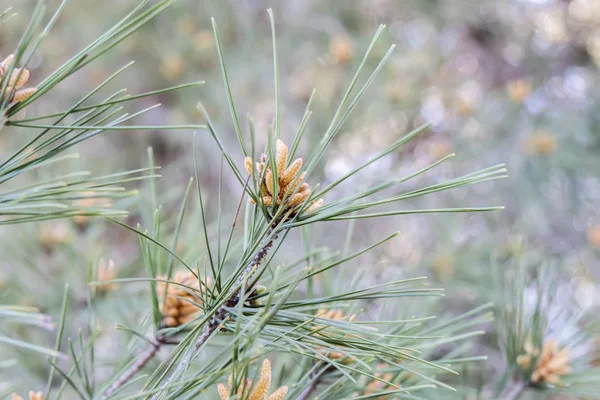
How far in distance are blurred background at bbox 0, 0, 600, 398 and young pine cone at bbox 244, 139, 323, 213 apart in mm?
502

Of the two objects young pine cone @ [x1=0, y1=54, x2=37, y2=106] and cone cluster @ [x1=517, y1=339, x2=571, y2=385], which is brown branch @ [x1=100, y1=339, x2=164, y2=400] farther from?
cone cluster @ [x1=517, y1=339, x2=571, y2=385]

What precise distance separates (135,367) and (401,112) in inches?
40.6

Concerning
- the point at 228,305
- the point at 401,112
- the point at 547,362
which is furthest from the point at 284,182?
the point at 401,112

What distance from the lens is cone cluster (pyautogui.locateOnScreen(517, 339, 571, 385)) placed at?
46 centimetres

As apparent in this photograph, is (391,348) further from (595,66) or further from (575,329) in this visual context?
(595,66)

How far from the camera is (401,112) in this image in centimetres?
126

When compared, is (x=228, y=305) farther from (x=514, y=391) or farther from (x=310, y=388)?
(x=514, y=391)

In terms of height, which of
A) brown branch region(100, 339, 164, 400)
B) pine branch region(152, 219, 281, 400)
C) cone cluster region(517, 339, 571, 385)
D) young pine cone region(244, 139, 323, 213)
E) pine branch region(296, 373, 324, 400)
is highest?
young pine cone region(244, 139, 323, 213)

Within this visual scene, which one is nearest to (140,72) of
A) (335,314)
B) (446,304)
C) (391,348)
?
(446,304)

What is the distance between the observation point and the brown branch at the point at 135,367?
36 centimetres

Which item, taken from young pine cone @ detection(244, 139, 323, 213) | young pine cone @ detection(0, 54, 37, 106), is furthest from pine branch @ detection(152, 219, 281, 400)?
young pine cone @ detection(0, 54, 37, 106)

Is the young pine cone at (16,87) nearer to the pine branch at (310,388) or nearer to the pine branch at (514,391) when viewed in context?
the pine branch at (310,388)

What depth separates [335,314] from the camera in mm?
407

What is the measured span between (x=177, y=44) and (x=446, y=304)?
3.06 feet
